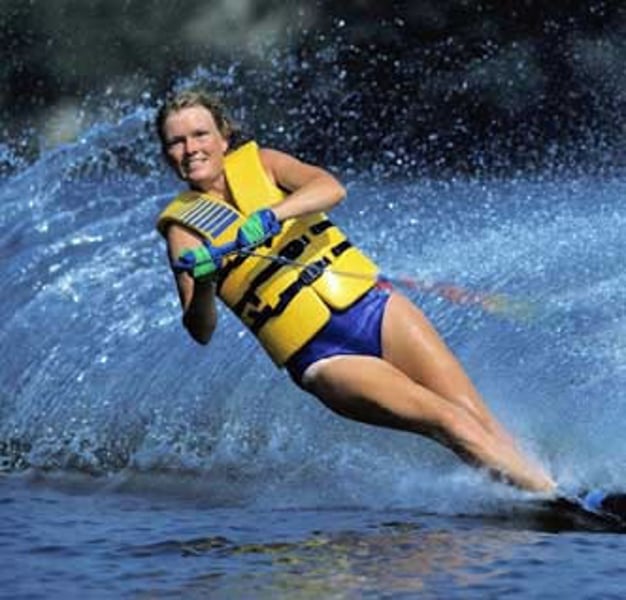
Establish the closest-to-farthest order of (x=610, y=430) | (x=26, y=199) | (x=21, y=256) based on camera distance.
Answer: (x=610, y=430) → (x=21, y=256) → (x=26, y=199)

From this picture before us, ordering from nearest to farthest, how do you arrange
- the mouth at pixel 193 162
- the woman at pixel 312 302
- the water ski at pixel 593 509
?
the water ski at pixel 593 509
the woman at pixel 312 302
the mouth at pixel 193 162

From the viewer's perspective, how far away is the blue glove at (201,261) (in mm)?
6230

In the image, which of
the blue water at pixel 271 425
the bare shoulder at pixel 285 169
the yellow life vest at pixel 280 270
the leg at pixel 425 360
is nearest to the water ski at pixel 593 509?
the blue water at pixel 271 425

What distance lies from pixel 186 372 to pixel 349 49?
12.8 m

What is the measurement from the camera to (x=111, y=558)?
232 inches

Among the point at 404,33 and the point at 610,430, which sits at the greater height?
the point at 404,33

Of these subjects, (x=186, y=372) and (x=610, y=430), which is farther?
(x=186, y=372)

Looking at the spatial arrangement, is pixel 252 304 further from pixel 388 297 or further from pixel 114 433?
pixel 114 433

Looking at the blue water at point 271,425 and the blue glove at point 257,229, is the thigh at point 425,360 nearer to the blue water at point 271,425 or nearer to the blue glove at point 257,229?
the blue water at point 271,425

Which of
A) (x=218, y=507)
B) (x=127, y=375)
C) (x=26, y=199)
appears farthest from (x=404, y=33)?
(x=218, y=507)

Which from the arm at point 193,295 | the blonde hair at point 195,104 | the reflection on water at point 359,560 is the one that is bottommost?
the reflection on water at point 359,560

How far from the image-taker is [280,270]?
646 centimetres

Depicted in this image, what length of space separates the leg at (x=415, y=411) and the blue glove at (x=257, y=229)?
17.2 inches

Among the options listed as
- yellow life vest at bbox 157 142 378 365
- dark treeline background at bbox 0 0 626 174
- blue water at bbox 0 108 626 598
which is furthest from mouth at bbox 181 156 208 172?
dark treeline background at bbox 0 0 626 174
